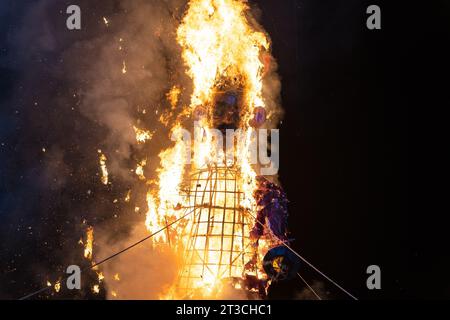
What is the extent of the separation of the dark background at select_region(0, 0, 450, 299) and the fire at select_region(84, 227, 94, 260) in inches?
23.0

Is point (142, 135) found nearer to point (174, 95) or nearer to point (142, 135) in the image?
point (142, 135)

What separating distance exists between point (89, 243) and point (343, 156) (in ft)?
35.4

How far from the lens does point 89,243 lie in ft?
54.5

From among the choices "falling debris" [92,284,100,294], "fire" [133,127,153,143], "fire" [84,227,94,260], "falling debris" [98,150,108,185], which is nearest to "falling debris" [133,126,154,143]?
"fire" [133,127,153,143]

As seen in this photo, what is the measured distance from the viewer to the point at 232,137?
561 inches

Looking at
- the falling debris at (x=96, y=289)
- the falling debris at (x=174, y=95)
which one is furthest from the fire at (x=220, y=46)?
the falling debris at (x=96, y=289)

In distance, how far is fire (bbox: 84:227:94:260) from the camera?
16.4m

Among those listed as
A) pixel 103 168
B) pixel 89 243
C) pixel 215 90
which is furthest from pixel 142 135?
pixel 89 243

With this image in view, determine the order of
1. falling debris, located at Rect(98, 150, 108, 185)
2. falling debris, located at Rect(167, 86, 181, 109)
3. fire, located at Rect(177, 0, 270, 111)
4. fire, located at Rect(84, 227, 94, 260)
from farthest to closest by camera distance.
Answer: fire, located at Rect(84, 227, 94, 260) → falling debris, located at Rect(98, 150, 108, 185) → falling debris, located at Rect(167, 86, 181, 109) → fire, located at Rect(177, 0, 270, 111)

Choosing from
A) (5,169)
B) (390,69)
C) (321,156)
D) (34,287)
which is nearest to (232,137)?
(321,156)

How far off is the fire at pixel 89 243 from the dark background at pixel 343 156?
1.92 feet

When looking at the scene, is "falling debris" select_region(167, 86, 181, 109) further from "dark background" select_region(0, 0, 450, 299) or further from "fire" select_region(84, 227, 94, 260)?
"fire" select_region(84, 227, 94, 260)

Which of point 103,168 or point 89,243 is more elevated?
point 103,168

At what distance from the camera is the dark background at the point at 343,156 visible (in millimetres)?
15336
